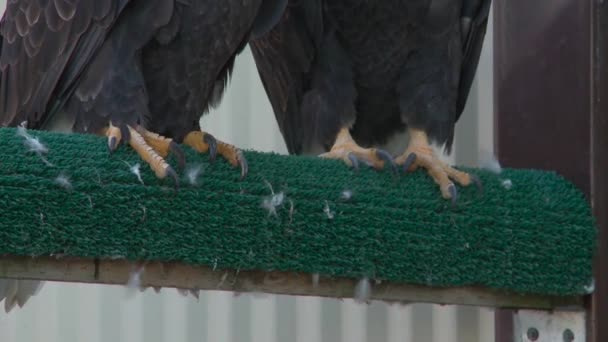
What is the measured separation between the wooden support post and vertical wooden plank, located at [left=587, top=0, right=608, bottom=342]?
2 centimetres

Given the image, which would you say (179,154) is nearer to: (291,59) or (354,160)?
(354,160)

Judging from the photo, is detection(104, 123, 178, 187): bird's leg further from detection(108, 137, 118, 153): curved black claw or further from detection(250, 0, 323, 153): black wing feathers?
detection(250, 0, 323, 153): black wing feathers

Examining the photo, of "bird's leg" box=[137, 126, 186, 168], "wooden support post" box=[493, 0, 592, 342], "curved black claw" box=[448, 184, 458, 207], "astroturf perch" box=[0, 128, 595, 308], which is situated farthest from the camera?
"wooden support post" box=[493, 0, 592, 342]

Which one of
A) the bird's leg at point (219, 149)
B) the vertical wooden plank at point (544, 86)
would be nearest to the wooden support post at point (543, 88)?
the vertical wooden plank at point (544, 86)

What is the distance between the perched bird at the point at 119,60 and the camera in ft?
9.20

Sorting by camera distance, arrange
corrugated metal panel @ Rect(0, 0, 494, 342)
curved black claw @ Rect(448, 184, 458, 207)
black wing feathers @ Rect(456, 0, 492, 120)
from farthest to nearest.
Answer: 1. corrugated metal panel @ Rect(0, 0, 494, 342)
2. black wing feathers @ Rect(456, 0, 492, 120)
3. curved black claw @ Rect(448, 184, 458, 207)

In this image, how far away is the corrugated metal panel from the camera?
3691mm

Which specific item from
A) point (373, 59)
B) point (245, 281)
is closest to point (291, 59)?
point (373, 59)

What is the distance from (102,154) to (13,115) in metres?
0.84

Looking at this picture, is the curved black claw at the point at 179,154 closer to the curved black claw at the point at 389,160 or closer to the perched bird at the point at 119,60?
the perched bird at the point at 119,60

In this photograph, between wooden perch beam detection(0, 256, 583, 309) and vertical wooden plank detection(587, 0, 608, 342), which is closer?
wooden perch beam detection(0, 256, 583, 309)

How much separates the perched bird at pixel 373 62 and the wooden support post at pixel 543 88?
217mm

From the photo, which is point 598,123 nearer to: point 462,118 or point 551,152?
point 551,152

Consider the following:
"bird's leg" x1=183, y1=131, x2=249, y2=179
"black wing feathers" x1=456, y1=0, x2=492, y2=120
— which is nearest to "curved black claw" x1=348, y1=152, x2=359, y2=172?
"bird's leg" x1=183, y1=131, x2=249, y2=179
